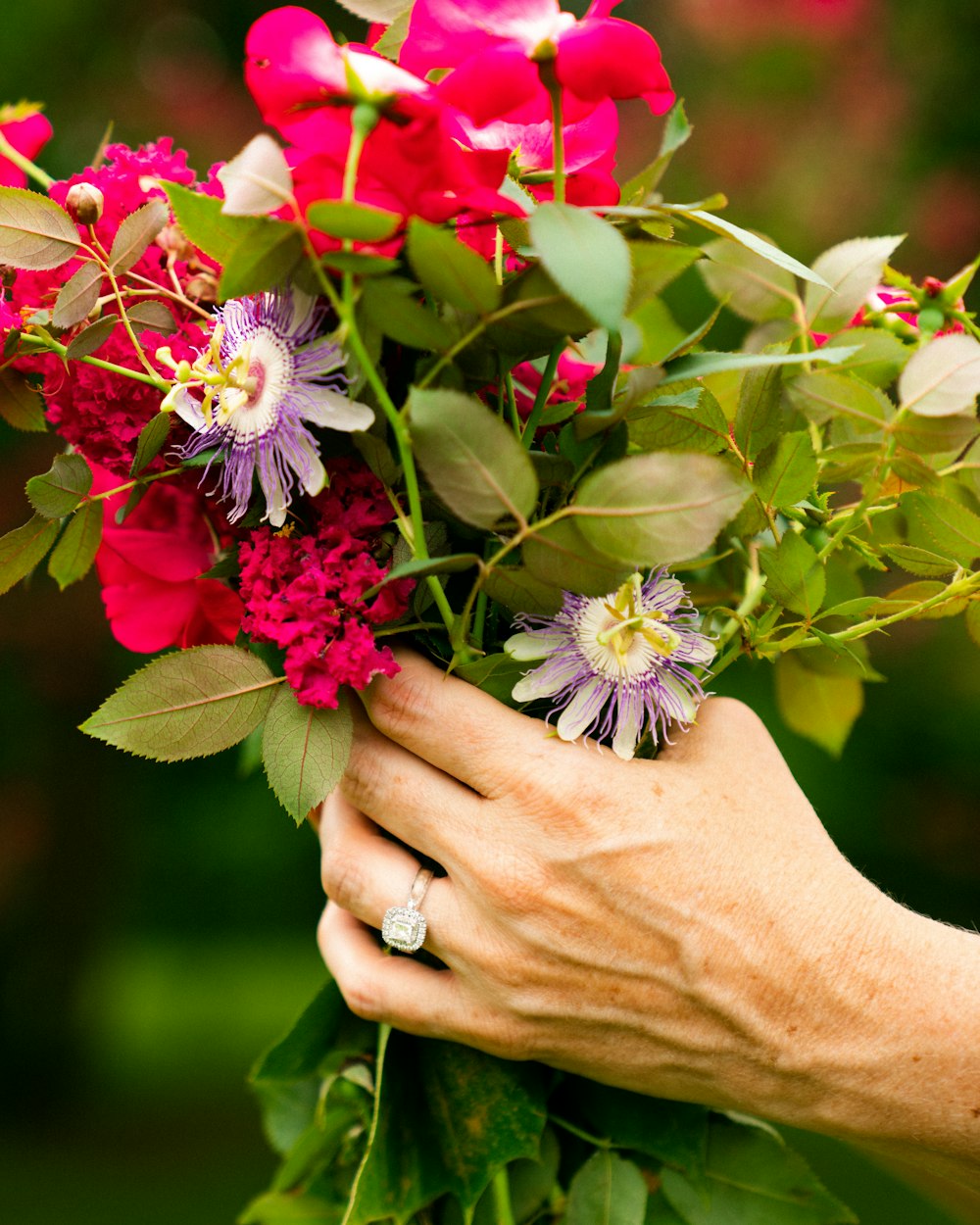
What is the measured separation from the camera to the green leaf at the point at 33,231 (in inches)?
18.5

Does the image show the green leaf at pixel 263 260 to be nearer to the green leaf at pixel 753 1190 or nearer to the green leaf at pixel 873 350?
the green leaf at pixel 873 350

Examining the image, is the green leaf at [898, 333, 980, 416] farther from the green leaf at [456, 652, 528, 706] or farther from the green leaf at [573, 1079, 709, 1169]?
the green leaf at [573, 1079, 709, 1169]

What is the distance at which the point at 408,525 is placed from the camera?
0.48m

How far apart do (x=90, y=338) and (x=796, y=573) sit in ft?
1.07

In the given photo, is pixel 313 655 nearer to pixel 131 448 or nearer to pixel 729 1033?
pixel 131 448

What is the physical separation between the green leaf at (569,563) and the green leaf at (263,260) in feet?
0.44

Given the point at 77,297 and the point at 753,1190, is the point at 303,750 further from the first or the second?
the point at 753,1190

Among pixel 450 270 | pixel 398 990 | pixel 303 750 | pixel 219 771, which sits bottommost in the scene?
pixel 219 771

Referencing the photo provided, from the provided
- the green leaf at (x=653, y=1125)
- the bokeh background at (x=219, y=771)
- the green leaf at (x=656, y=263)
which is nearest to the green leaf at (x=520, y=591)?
the green leaf at (x=656, y=263)

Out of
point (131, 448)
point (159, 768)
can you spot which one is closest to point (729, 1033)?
point (131, 448)

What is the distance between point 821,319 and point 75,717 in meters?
2.33

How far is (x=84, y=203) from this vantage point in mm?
485

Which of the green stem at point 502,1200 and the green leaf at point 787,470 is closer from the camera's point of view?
the green leaf at point 787,470

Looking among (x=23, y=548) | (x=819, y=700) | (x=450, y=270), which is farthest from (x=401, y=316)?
(x=819, y=700)
